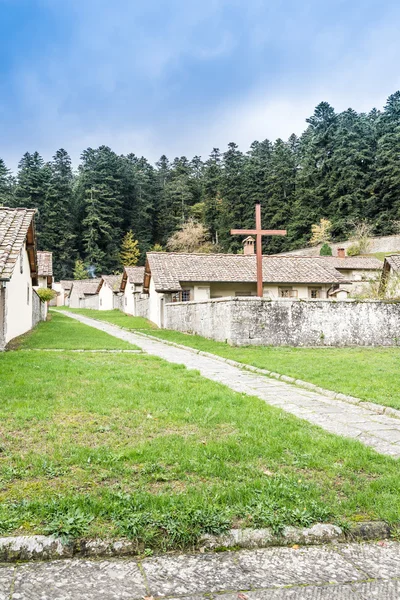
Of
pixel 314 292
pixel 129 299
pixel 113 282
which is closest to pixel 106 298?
pixel 113 282

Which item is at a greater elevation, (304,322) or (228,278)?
(228,278)

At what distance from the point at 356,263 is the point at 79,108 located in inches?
1225

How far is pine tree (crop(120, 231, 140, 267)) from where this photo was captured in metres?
69.5

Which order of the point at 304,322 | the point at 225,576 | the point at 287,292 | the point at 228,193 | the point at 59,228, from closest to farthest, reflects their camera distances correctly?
the point at 225,576 → the point at 304,322 → the point at 287,292 → the point at 59,228 → the point at 228,193

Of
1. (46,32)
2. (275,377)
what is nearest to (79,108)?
(46,32)

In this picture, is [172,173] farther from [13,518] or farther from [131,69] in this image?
[13,518]

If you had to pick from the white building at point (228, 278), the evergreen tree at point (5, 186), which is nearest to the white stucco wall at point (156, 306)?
the white building at point (228, 278)

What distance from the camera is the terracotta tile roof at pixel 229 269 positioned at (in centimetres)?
2800

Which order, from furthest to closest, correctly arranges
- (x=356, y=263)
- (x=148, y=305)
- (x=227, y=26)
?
(x=356, y=263) < (x=148, y=305) < (x=227, y=26)

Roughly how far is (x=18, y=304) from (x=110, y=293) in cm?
3034

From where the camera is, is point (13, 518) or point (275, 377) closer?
point (13, 518)

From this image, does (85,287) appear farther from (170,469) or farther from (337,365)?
(170,469)

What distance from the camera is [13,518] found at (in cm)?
301

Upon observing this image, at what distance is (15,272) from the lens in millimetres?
15758
